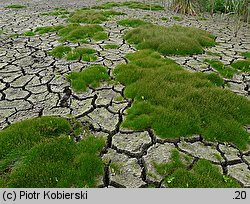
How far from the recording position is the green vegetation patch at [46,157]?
6.94 ft

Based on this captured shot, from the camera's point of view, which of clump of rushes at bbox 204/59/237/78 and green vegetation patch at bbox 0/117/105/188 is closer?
green vegetation patch at bbox 0/117/105/188

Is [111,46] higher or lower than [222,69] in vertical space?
higher

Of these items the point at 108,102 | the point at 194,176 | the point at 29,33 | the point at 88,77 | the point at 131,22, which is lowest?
the point at 194,176

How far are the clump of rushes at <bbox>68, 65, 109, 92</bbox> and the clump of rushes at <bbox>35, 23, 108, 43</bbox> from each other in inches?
69.6

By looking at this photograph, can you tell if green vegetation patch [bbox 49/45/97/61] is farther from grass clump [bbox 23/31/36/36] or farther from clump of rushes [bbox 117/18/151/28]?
clump of rushes [bbox 117/18/151/28]

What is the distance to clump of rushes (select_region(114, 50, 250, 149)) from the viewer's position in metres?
2.67

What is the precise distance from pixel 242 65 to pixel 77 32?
3.56 meters

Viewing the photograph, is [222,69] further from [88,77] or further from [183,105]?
[88,77]

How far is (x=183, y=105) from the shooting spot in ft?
→ 9.78

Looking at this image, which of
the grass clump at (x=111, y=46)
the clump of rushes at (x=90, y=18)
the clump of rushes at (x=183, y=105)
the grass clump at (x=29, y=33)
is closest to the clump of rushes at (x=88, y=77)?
the clump of rushes at (x=183, y=105)

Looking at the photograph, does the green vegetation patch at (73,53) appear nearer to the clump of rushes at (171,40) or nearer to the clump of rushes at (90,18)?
the clump of rushes at (171,40)

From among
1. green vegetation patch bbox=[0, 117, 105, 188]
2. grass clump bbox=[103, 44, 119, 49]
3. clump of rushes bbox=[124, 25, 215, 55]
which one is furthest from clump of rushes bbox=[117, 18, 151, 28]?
green vegetation patch bbox=[0, 117, 105, 188]

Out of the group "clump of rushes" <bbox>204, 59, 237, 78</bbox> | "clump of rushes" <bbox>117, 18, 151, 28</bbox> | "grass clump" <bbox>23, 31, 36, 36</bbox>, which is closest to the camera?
"clump of rushes" <bbox>204, 59, 237, 78</bbox>

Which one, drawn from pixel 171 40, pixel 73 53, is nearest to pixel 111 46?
pixel 73 53
